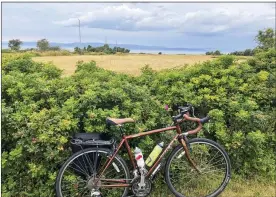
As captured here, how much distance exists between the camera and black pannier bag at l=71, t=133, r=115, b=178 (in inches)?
125

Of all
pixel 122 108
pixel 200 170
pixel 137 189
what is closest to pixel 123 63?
pixel 122 108

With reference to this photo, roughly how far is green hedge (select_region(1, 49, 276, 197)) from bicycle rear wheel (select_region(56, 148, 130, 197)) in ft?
0.63

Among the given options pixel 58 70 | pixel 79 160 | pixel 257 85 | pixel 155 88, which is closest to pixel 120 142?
pixel 79 160

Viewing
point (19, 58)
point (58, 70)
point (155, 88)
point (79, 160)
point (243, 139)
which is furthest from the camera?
point (19, 58)

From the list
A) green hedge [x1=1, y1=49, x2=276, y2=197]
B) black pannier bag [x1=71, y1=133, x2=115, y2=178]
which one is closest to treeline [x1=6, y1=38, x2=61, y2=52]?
green hedge [x1=1, y1=49, x2=276, y2=197]

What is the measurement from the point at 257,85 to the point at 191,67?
0.96 meters

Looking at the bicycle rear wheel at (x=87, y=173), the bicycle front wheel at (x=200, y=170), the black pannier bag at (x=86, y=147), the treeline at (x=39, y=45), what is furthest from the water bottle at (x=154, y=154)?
the treeline at (x=39, y=45)

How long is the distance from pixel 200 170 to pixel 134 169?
836 mm

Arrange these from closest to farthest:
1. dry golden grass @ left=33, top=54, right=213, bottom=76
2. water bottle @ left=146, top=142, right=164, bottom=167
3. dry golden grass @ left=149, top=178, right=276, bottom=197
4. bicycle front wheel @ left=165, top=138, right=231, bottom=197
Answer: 1. water bottle @ left=146, top=142, right=164, bottom=167
2. bicycle front wheel @ left=165, top=138, right=231, bottom=197
3. dry golden grass @ left=149, top=178, right=276, bottom=197
4. dry golden grass @ left=33, top=54, right=213, bottom=76

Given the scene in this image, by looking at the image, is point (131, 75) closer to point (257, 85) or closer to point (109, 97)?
point (109, 97)

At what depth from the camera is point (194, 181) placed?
373 centimetres

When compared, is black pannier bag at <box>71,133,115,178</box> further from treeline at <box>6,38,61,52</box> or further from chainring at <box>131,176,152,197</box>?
treeline at <box>6,38,61,52</box>

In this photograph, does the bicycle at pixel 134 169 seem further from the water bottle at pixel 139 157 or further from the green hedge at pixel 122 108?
the green hedge at pixel 122 108

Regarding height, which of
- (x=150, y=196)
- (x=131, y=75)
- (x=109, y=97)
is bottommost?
(x=150, y=196)
